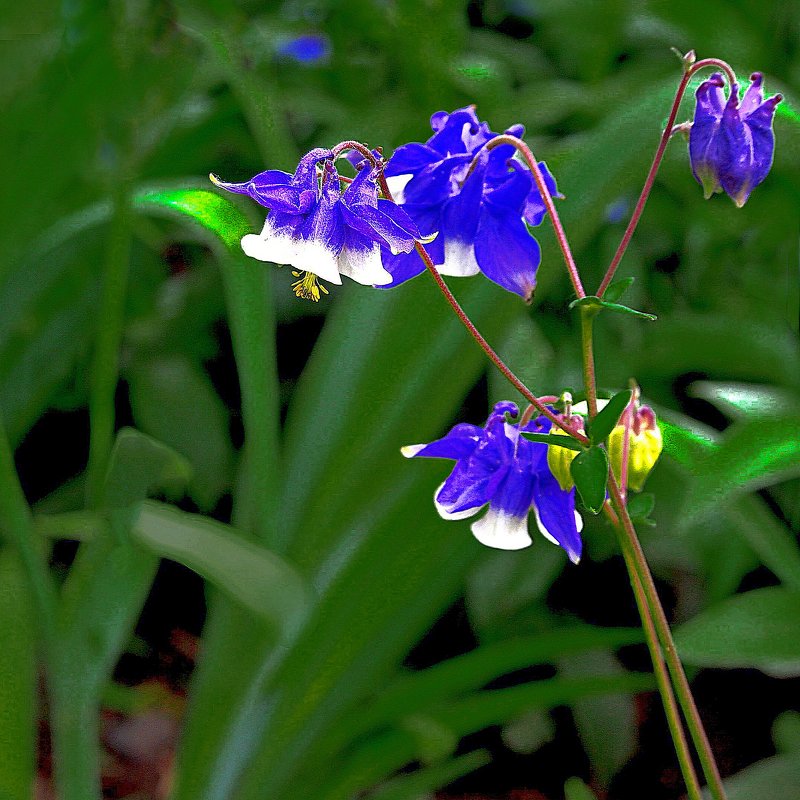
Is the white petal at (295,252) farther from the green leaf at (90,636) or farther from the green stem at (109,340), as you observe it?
the green stem at (109,340)

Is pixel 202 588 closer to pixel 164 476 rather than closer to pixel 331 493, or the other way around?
pixel 331 493

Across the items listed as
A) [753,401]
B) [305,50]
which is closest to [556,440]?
A: [753,401]

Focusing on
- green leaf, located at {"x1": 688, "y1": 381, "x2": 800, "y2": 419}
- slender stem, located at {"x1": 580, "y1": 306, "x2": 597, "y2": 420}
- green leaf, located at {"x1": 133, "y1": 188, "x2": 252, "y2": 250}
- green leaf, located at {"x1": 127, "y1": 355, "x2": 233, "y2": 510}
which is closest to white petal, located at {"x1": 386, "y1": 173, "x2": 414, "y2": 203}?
slender stem, located at {"x1": 580, "y1": 306, "x2": 597, "y2": 420}

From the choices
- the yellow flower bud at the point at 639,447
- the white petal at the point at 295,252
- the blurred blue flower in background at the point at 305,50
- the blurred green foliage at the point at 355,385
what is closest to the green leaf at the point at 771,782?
the blurred green foliage at the point at 355,385

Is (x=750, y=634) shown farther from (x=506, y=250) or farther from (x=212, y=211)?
(x=212, y=211)

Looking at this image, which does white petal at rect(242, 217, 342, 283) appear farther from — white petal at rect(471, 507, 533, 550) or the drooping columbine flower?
white petal at rect(471, 507, 533, 550)

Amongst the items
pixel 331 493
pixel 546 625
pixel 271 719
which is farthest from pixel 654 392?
pixel 271 719

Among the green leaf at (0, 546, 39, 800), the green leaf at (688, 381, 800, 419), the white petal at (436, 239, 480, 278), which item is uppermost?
the white petal at (436, 239, 480, 278)
